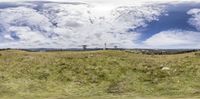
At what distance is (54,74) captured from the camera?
65.1m

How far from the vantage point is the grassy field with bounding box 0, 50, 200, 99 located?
59.0 m

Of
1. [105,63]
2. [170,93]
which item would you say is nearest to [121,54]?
[105,63]

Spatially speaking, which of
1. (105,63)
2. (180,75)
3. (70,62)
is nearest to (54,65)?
(70,62)

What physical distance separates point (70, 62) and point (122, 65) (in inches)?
274

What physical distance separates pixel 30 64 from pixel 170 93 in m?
19.6

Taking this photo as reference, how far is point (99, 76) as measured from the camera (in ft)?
211

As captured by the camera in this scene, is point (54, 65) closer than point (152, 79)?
No

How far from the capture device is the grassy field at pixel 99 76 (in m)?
59.0

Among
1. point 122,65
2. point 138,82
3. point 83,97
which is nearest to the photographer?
point 83,97

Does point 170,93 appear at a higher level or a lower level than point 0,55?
lower

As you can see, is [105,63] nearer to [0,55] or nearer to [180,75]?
[180,75]

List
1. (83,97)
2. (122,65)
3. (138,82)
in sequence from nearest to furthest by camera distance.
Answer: (83,97) → (138,82) → (122,65)

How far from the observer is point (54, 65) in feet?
222

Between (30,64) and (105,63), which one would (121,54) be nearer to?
(105,63)
